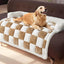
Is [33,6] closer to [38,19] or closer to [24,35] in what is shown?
[38,19]

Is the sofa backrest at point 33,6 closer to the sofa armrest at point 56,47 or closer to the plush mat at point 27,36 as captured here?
the plush mat at point 27,36

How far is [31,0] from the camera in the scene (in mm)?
3078

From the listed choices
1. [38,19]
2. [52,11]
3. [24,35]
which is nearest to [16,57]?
[24,35]

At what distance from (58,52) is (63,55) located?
7cm

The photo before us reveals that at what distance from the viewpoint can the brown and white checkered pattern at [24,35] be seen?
199cm

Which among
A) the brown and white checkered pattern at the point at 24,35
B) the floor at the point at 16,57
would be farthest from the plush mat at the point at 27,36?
the floor at the point at 16,57

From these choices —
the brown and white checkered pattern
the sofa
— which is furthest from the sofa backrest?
the brown and white checkered pattern

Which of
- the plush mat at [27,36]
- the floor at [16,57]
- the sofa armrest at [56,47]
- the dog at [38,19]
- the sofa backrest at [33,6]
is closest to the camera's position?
the sofa armrest at [56,47]

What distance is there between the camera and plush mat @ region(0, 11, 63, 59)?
1.97 metres

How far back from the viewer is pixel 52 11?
2.68 meters

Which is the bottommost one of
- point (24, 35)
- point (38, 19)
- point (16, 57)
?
point (16, 57)

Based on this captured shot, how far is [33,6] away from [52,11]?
17.9 inches

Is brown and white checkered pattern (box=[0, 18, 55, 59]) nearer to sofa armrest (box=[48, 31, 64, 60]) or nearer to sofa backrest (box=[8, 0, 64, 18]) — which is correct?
sofa armrest (box=[48, 31, 64, 60])

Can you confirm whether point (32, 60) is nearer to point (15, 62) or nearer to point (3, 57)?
point (15, 62)
